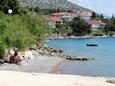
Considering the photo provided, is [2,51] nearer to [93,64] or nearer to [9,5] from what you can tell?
[93,64]

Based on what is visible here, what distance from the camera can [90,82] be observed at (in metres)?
27.6

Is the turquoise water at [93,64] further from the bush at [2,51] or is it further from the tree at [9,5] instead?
the tree at [9,5]

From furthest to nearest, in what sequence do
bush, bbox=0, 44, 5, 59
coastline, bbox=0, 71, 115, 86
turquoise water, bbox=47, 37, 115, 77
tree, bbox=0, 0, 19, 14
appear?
A: tree, bbox=0, 0, 19, 14 < turquoise water, bbox=47, 37, 115, 77 < bush, bbox=0, 44, 5, 59 < coastline, bbox=0, 71, 115, 86

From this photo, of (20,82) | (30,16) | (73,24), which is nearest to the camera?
(20,82)

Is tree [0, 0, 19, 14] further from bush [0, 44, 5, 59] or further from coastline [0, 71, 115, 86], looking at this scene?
coastline [0, 71, 115, 86]

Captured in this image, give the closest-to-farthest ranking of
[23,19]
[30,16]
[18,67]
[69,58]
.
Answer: [18,67] < [69,58] < [23,19] < [30,16]

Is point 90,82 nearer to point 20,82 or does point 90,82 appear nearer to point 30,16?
point 20,82

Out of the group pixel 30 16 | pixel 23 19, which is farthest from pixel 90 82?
pixel 30 16

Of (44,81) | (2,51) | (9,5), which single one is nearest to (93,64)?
(2,51)

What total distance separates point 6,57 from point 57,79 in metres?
21.3

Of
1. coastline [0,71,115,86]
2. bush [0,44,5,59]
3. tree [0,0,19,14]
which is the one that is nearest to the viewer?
coastline [0,71,115,86]

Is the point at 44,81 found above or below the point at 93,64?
above

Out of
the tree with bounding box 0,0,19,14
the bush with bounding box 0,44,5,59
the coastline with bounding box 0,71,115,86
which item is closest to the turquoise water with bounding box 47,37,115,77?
the bush with bounding box 0,44,5,59

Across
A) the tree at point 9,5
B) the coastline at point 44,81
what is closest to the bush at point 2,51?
the coastline at point 44,81
